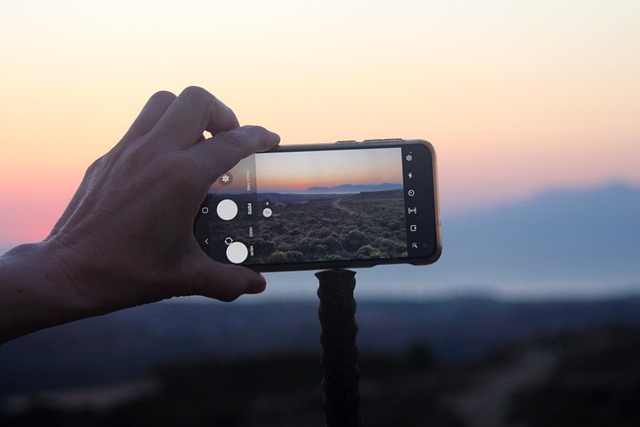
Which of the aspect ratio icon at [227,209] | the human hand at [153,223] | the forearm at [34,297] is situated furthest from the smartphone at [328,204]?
the forearm at [34,297]

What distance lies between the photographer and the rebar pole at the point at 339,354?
6.33ft

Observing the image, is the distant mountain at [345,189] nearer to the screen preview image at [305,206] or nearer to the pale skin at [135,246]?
the screen preview image at [305,206]

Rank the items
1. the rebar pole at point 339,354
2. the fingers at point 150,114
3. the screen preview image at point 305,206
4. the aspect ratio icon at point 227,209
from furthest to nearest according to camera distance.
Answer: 1. the aspect ratio icon at point 227,209
2. the screen preview image at point 305,206
3. the fingers at point 150,114
4. the rebar pole at point 339,354

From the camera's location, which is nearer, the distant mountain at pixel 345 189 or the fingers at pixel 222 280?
the fingers at pixel 222 280

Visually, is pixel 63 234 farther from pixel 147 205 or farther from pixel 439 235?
pixel 439 235

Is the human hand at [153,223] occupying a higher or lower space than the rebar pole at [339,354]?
higher

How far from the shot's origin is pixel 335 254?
89.7 inches

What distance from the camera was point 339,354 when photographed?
196cm

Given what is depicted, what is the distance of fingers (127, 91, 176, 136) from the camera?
84.8 inches

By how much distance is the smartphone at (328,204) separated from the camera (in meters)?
2.39

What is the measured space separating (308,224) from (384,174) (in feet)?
1.09

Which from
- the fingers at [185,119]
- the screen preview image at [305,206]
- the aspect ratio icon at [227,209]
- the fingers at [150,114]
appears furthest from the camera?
the aspect ratio icon at [227,209]

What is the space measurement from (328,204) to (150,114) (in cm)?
64

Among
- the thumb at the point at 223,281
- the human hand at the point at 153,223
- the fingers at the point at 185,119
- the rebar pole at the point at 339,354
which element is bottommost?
the rebar pole at the point at 339,354
